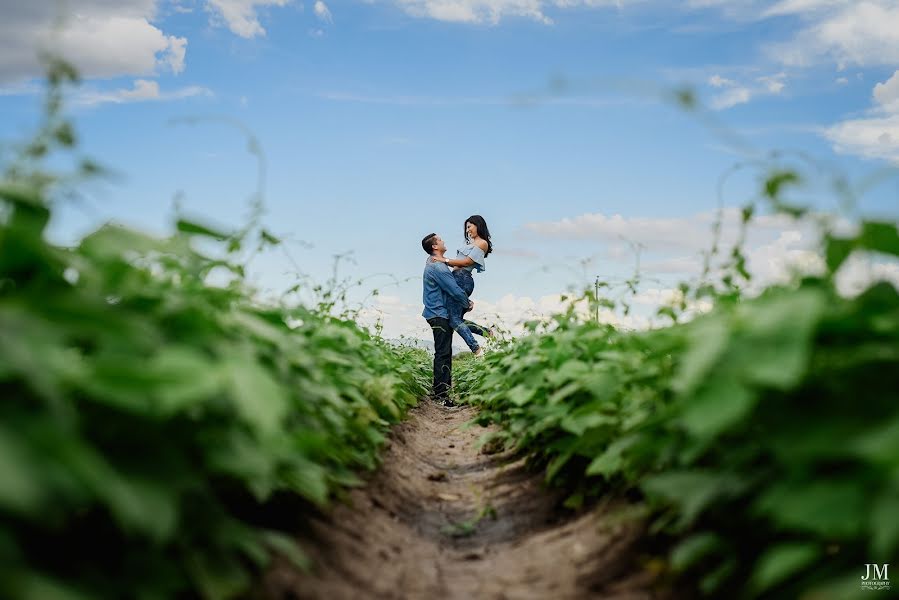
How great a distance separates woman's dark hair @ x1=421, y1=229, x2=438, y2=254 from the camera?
12.8 m

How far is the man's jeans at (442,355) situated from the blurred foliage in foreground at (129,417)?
8.94 m

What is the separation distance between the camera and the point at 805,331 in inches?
78.2

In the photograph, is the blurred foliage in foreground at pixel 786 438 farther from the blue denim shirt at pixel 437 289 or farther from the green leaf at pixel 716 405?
the blue denim shirt at pixel 437 289

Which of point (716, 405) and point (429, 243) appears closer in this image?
point (716, 405)

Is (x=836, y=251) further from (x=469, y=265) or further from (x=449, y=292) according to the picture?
(x=469, y=265)

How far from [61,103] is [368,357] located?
12.5 ft

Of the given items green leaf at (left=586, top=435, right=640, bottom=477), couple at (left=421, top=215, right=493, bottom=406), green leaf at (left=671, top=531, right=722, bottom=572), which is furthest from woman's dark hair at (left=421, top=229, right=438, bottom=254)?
green leaf at (left=671, top=531, right=722, bottom=572)

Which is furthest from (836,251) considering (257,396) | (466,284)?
(466,284)

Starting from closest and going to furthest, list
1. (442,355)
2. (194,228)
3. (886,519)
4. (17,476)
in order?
(17,476), (886,519), (194,228), (442,355)

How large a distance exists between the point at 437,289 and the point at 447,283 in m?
0.19

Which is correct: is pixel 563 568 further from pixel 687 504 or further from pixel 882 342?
pixel 882 342

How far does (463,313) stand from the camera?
13.0 m

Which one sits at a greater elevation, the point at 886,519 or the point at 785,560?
the point at 886,519

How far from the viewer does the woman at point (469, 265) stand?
1254cm
